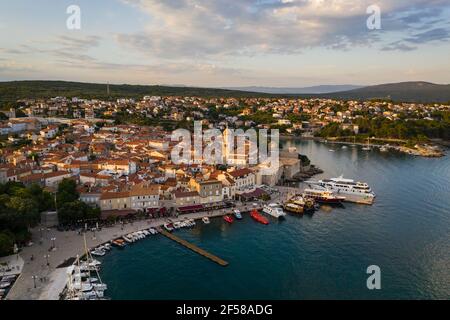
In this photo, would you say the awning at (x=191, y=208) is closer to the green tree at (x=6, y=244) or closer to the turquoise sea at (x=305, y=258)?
the turquoise sea at (x=305, y=258)

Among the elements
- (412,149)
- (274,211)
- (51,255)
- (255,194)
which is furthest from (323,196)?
(412,149)

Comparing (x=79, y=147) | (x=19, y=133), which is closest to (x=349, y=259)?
(x=79, y=147)

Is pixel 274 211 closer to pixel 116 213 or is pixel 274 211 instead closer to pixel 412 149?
pixel 116 213

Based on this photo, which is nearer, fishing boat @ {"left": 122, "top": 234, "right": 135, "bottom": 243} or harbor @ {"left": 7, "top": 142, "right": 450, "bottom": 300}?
harbor @ {"left": 7, "top": 142, "right": 450, "bottom": 300}

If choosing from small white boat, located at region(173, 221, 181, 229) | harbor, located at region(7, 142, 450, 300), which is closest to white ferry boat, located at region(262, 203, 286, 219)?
harbor, located at region(7, 142, 450, 300)

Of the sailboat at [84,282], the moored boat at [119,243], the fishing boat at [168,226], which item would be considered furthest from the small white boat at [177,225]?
the sailboat at [84,282]

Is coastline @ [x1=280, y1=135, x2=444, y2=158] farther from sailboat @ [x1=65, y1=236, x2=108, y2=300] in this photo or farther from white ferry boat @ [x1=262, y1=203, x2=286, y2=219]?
sailboat @ [x1=65, y1=236, x2=108, y2=300]

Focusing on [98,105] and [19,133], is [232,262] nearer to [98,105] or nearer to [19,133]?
[19,133]
